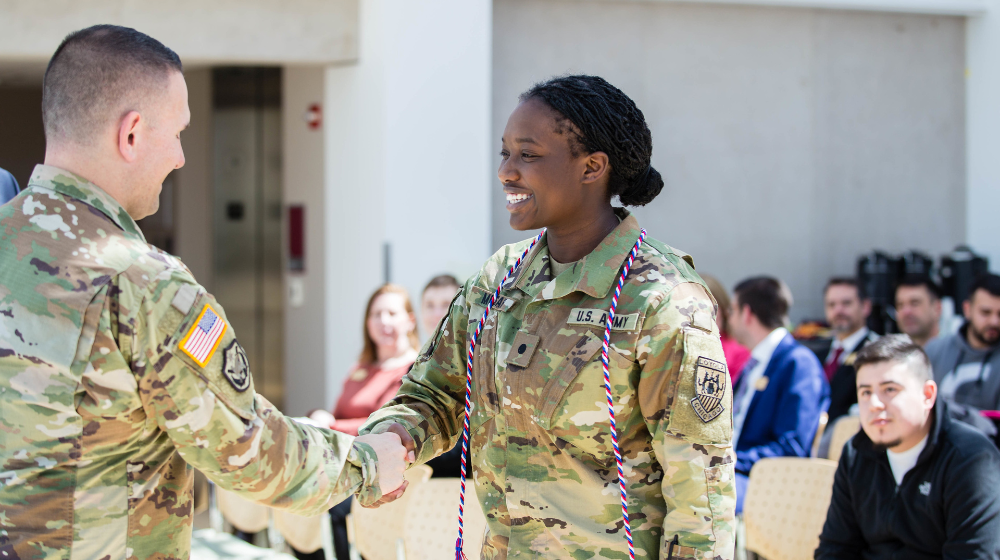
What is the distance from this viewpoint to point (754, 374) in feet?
12.9

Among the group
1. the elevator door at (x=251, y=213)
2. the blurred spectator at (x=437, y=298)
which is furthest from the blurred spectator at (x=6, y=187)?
the elevator door at (x=251, y=213)

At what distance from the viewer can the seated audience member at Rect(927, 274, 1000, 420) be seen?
4.31 meters

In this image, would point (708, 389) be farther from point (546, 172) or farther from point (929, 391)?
point (929, 391)

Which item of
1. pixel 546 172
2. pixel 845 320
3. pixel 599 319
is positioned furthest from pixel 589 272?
pixel 845 320

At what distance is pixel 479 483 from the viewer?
185cm

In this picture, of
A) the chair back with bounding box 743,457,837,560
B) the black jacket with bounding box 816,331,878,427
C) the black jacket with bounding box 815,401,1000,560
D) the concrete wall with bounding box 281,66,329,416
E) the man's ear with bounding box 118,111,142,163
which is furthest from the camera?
the concrete wall with bounding box 281,66,329,416

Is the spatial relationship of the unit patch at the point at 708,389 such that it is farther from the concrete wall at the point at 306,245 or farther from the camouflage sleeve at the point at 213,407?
the concrete wall at the point at 306,245

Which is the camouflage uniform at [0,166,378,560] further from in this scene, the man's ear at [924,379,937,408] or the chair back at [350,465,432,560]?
the man's ear at [924,379,937,408]

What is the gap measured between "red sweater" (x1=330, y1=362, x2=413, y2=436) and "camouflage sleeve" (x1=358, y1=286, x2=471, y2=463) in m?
2.00

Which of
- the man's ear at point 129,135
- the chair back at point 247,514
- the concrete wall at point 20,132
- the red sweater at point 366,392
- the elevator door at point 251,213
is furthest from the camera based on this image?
the concrete wall at point 20,132

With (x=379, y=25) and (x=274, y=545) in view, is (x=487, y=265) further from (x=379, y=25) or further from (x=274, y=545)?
(x=379, y=25)

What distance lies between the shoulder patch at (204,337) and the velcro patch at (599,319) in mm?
677

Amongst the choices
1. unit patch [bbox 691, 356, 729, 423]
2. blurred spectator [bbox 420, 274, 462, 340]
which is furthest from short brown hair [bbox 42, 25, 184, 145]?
blurred spectator [bbox 420, 274, 462, 340]

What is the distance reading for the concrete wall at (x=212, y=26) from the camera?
5.16 metres
